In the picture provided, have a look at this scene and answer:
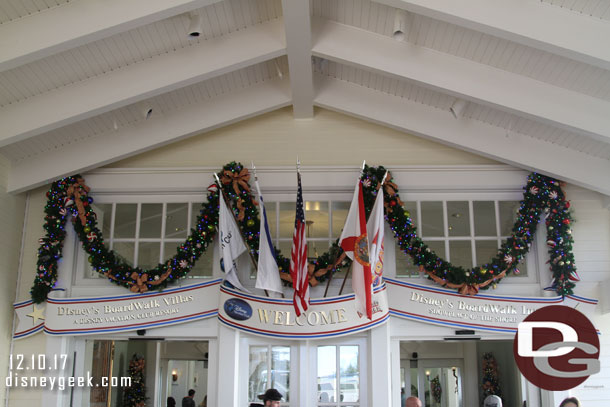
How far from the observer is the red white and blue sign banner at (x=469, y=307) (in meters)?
7.10

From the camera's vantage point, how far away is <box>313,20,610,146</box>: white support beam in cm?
627

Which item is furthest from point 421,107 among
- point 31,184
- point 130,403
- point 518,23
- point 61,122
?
point 130,403

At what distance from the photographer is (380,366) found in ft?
23.1

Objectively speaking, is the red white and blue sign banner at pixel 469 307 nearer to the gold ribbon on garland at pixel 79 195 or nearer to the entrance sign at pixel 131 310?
the entrance sign at pixel 131 310

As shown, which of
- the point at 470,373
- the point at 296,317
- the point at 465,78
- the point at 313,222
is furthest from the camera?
the point at 470,373

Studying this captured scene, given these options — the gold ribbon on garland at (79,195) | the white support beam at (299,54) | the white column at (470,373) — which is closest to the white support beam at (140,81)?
the white support beam at (299,54)

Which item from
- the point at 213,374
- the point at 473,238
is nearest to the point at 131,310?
the point at 213,374

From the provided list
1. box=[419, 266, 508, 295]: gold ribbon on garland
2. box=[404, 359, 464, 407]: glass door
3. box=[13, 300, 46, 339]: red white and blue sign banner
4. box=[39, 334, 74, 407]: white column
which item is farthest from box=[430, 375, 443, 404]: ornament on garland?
box=[13, 300, 46, 339]: red white and blue sign banner

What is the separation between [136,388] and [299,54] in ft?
23.3

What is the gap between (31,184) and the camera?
24.2 ft

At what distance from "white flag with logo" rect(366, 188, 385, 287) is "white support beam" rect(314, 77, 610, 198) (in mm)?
1005

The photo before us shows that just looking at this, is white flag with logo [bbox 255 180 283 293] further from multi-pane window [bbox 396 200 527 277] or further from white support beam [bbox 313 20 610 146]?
white support beam [bbox 313 20 610 146]

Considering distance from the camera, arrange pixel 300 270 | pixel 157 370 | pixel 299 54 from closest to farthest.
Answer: pixel 299 54 → pixel 300 270 → pixel 157 370

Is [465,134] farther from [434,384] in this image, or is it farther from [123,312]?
[434,384]
